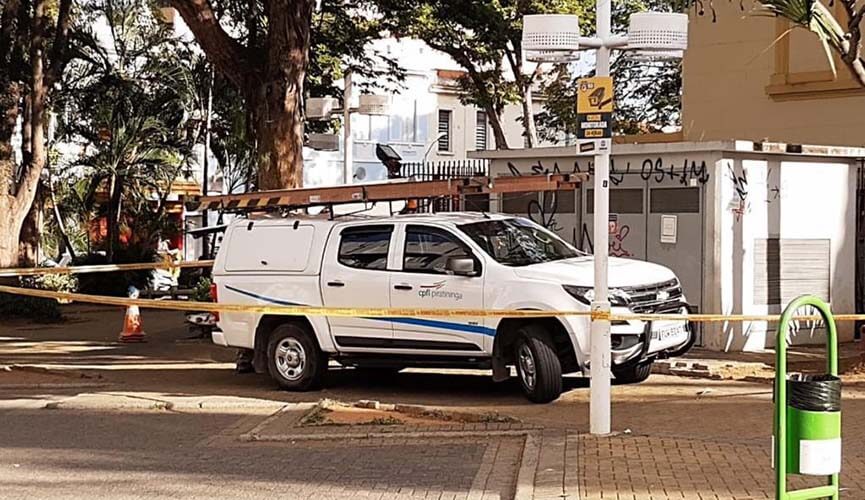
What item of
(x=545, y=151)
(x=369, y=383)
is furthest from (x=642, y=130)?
(x=369, y=383)

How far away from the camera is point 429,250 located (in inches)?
514

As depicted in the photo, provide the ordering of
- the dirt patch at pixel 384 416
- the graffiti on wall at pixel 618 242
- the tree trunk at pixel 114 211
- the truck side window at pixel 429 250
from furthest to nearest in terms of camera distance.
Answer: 1. the tree trunk at pixel 114 211
2. the graffiti on wall at pixel 618 242
3. the truck side window at pixel 429 250
4. the dirt patch at pixel 384 416

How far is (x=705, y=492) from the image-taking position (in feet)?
26.3

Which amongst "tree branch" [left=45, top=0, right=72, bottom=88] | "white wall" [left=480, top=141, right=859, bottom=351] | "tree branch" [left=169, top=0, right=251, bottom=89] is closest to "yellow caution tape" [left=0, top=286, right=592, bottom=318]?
"tree branch" [left=169, top=0, right=251, bottom=89]

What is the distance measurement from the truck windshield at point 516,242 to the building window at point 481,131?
34.7 metres

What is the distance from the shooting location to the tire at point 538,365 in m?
12.0

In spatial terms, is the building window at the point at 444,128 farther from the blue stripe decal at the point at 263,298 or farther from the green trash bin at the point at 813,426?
the green trash bin at the point at 813,426

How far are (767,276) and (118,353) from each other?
901 cm

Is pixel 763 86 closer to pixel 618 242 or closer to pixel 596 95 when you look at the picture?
pixel 618 242

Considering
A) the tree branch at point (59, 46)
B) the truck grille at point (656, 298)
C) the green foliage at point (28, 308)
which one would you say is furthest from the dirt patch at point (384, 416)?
the tree branch at point (59, 46)

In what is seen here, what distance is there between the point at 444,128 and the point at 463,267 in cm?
3556

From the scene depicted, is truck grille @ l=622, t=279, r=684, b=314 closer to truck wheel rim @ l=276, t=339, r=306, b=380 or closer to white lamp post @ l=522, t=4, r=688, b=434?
white lamp post @ l=522, t=4, r=688, b=434

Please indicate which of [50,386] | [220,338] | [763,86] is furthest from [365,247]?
[763,86]

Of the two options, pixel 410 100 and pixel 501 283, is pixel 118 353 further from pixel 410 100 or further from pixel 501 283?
pixel 410 100
